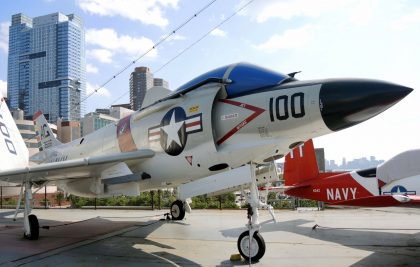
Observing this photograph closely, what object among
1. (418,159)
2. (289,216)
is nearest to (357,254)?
(418,159)

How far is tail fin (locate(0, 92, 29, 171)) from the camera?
10.5m

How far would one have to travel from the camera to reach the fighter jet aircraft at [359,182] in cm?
656

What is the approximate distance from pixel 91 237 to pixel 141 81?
36418 mm

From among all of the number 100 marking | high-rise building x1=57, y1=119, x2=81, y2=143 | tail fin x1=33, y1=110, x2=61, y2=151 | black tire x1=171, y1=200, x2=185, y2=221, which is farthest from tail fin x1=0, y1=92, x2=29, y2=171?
high-rise building x1=57, y1=119, x2=81, y2=143

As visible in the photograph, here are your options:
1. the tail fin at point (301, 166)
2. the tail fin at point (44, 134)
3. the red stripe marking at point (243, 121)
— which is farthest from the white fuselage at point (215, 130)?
the tail fin at point (44, 134)

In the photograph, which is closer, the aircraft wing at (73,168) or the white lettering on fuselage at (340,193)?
the aircraft wing at (73,168)

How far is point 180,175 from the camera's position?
817 cm

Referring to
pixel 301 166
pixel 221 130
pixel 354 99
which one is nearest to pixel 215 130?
pixel 221 130

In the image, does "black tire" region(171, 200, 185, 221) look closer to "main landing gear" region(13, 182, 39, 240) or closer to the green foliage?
the green foliage

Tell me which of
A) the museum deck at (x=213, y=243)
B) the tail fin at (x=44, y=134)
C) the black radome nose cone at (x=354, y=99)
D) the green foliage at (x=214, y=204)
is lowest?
the museum deck at (x=213, y=243)

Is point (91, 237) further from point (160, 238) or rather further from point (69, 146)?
point (69, 146)

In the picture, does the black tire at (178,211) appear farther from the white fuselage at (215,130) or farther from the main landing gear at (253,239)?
the main landing gear at (253,239)

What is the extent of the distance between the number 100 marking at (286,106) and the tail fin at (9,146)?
305 inches

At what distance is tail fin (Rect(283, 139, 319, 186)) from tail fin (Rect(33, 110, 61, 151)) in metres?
9.06
